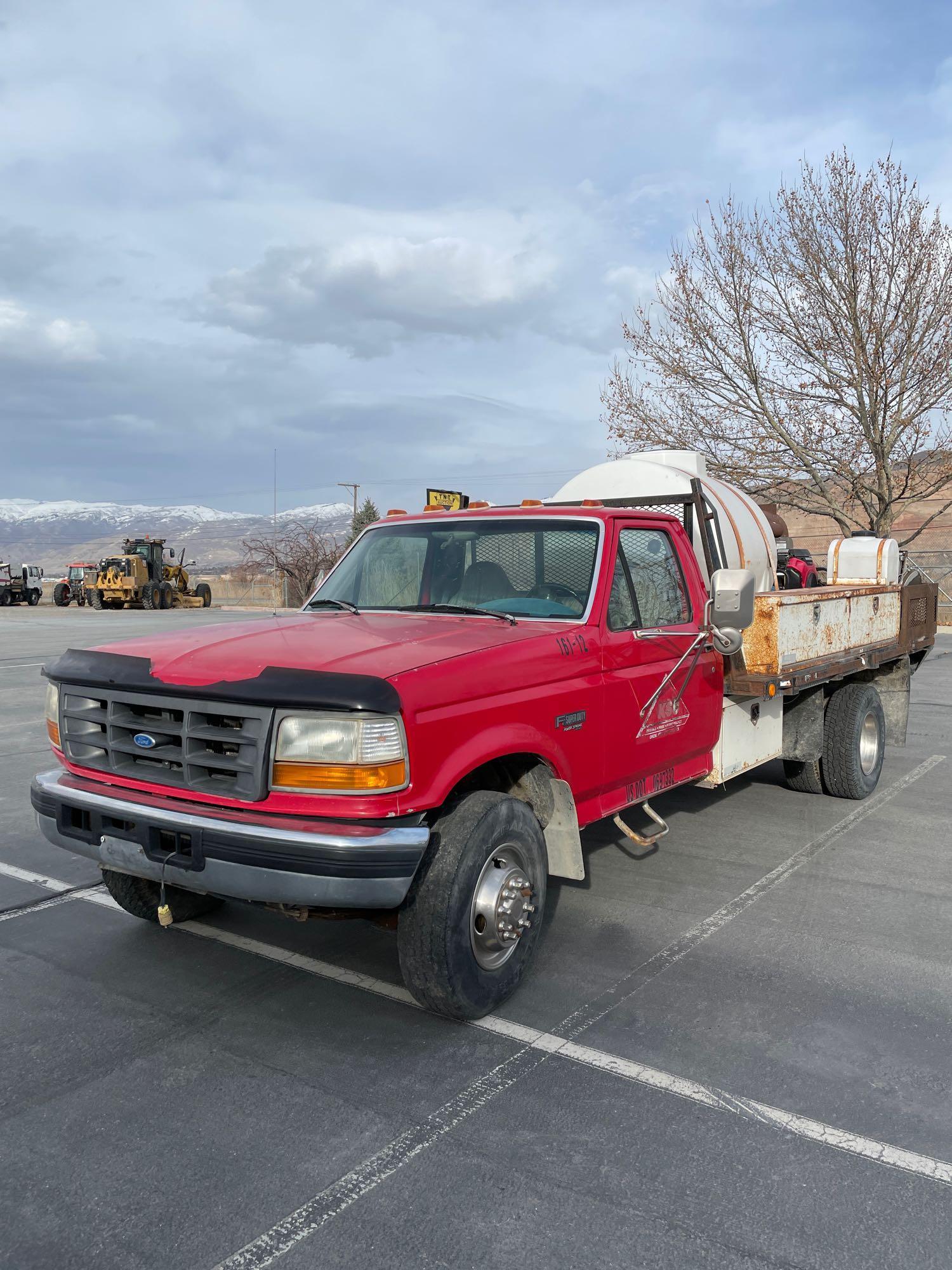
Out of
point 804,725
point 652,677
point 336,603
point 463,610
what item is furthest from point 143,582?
point 652,677

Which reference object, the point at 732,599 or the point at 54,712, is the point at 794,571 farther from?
the point at 54,712

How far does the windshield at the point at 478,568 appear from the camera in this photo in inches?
182

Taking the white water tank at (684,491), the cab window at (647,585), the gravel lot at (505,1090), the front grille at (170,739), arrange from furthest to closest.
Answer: the white water tank at (684,491)
the cab window at (647,585)
the front grille at (170,739)
the gravel lot at (505,1090)

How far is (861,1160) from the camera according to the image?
115 inches

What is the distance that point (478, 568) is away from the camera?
16.1 ft

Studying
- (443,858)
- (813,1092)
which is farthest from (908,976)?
(443,858)

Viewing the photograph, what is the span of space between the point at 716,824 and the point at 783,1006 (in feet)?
9.17

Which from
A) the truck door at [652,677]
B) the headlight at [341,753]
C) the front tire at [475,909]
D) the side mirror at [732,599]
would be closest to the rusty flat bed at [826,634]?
the truck door at [652,677]

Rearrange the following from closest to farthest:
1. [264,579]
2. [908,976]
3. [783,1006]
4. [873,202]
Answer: [783,1006] < [908,976] < [873,202] < [264,579]

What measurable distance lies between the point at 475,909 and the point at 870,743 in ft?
16.2

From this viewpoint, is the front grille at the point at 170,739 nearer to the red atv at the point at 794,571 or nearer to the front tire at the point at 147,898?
the front tire at the point at 147,898

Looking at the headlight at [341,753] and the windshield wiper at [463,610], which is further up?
the windshield wiper at [463,610]

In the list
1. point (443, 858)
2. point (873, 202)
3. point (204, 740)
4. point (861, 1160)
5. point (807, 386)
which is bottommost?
point (861, 1160)

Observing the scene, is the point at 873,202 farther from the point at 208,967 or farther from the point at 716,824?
the point at 208,967
